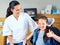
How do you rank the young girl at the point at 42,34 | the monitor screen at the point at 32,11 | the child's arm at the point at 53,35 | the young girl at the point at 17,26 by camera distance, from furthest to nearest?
the monitor screen at the point at 32,11 → the young girl at the point at 17,26 → the young girl at the point at 42,34 → the child's arm at the point at 53,35

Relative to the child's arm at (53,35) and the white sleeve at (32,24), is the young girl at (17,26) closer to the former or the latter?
the white sleeve at (32,24)

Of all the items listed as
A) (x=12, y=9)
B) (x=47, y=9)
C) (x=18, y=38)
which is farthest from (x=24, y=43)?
(x=47, y=9)

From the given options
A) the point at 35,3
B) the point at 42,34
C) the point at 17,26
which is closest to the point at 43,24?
the point at 42,34

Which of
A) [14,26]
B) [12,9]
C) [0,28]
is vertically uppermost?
[12,9]

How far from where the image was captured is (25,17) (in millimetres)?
2428

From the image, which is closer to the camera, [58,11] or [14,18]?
[14,18]

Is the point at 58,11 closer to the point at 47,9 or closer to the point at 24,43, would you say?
the point at 47,9

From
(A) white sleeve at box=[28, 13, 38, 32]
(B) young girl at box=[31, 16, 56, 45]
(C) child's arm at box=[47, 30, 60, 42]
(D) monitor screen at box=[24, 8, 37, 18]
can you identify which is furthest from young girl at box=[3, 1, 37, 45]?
(D) monitor screen at box=[24, 8, 37, 18]

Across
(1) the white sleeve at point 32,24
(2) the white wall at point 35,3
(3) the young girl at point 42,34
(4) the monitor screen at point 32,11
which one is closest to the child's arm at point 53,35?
(3) the young girl at point 42,34

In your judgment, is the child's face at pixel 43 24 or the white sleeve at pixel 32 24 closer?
the child's face at pixel 43 24

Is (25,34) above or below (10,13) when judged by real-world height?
below

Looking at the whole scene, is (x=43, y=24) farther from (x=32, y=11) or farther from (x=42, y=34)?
(x=32, y=11)

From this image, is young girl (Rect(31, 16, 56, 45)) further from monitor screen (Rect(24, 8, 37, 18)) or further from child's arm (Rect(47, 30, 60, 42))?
monitor screen (Rect(24, 8, 37, 18))

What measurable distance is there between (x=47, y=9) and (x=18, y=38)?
5.96 feet
